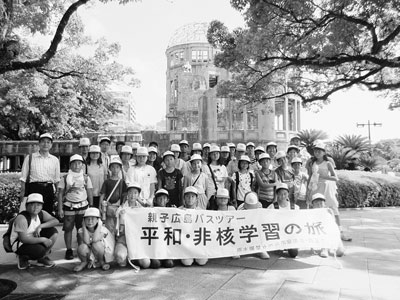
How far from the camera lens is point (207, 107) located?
65.8 ft

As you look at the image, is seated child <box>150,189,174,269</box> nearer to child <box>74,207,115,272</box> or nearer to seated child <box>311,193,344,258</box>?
child <box>74,207,115,272</box>

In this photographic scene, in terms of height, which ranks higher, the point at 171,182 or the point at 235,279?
the point at 171,182

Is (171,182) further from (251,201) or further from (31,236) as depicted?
(31,236)


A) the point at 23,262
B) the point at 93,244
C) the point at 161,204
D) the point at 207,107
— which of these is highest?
the point at 207,107

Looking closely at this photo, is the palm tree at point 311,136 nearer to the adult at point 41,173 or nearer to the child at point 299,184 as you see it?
the child at point 299,184

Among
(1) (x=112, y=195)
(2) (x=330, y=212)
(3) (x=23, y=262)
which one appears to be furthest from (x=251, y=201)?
(3) (x=23, y=262)

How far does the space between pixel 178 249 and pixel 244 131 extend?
53.1 feet

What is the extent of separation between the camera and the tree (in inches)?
316

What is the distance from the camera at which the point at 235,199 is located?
5.74m

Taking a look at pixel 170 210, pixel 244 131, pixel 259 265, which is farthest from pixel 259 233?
pixel 244 131

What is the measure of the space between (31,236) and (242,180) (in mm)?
3453

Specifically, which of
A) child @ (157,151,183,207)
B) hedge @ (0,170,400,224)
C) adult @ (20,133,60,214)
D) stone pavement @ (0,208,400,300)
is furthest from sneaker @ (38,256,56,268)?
hedge @ (0,170,400,224)

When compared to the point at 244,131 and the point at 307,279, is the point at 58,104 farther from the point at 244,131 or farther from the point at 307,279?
the point at 307,279

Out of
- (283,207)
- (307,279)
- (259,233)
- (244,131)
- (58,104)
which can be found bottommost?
(307,279)
